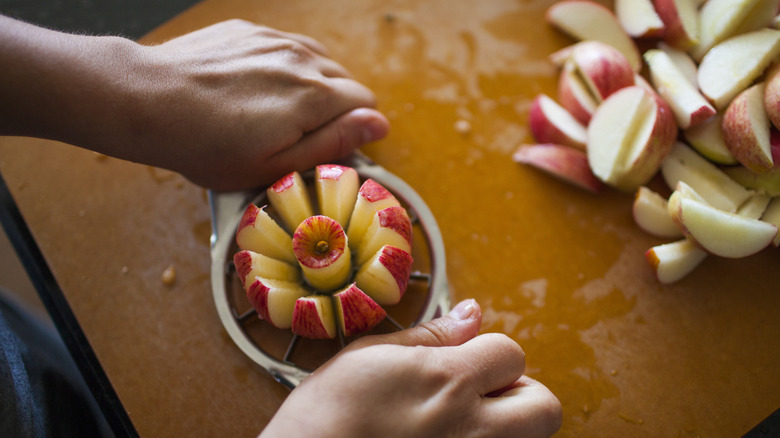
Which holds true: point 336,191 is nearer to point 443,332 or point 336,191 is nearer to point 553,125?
point 443,332

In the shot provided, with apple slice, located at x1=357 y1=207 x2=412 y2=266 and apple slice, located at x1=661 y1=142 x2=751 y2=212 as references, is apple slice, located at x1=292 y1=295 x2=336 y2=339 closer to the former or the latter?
apple slice, located at x1=357 y1=207 x2=412 y2=266

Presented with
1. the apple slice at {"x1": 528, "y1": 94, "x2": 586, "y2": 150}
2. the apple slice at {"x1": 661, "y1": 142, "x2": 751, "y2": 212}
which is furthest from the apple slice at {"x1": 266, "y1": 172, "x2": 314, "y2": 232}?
the apple slice at {"x1": 661, "y1": 142, "x2": 751, "y2": 212}

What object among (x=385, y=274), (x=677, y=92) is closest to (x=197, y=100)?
(x=385, y=274)

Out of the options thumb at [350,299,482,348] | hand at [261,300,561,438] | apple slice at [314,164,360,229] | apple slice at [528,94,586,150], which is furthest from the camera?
apple slice at [528,94,586,150]

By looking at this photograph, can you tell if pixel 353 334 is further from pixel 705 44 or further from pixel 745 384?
pixel 705 44

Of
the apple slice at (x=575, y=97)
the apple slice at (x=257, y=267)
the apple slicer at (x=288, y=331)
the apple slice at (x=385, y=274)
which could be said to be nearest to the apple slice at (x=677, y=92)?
the apple slice at (x=575, y=97)

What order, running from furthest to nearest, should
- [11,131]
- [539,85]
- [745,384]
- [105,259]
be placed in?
[539,85], [105,259], [745,384], [11,131]

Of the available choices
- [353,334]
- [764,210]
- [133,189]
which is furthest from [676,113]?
[133,189]
